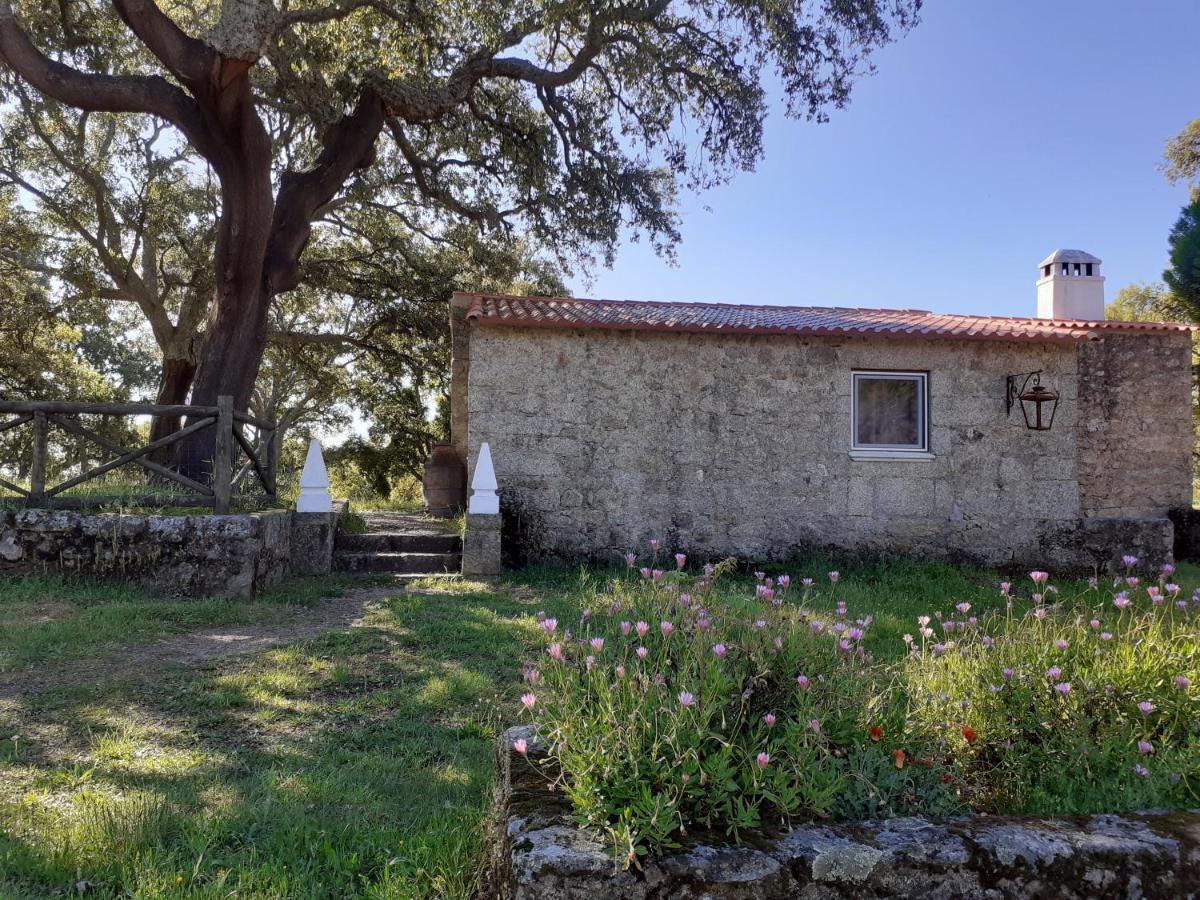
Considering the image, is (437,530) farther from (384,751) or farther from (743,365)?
(384,751)

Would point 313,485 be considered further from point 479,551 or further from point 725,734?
point 725,734

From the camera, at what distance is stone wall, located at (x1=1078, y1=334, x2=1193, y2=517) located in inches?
406

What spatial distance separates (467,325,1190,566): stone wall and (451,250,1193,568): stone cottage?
0.06ft

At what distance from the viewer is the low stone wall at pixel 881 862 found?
70.8 inches

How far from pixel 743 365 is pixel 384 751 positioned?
6.72 meters

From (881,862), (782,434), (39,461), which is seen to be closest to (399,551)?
(39,461)

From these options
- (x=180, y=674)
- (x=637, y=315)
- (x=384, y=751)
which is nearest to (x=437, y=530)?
(x=637, y=315)

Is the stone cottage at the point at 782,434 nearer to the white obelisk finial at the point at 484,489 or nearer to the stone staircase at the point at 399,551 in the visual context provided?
the white obelisk finial at the point at 484,489

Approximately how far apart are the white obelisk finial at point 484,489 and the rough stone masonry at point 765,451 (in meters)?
0.56

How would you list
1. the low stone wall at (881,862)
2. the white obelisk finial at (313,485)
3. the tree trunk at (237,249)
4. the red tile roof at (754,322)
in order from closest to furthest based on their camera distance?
1. the low stone wall at (881,862)
2. the white obelisk finial at (313,485)
3. the red tile roof at (754,322)
4. the tree trunk at (237,249)

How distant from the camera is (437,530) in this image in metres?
10.4

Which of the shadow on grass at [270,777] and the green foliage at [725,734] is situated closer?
the green foliage at [725,734]

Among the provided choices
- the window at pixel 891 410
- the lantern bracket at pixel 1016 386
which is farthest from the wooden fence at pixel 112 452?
the lantern bracket at pixel 1016 386

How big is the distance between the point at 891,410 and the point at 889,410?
29 millimetres
